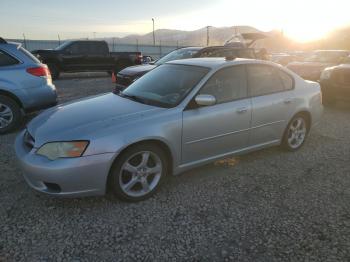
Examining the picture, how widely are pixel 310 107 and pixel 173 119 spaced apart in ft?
8.79

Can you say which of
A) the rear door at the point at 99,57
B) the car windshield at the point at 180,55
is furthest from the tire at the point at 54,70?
the car windshield at the point at 180,55

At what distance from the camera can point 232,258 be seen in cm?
269

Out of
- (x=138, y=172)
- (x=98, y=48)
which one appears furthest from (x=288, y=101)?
(x=98, y=48)

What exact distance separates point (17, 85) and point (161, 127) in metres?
3.71

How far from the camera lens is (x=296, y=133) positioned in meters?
5.09

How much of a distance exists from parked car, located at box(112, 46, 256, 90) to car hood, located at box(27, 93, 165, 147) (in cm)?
452

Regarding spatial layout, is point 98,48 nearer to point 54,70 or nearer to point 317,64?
point 54,70

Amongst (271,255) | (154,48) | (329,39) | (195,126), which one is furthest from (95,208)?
(329,39)

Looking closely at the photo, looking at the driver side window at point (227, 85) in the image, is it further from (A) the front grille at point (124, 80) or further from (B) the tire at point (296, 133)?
(A) the front grille at point (124, 80)

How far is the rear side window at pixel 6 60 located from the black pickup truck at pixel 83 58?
29.4 feet

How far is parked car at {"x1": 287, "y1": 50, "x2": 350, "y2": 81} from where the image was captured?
11688 millimetres

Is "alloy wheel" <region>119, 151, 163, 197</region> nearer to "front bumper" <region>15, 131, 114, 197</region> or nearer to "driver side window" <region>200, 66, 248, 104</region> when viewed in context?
"front bumper" <region>15, 131, 114, 197</region>

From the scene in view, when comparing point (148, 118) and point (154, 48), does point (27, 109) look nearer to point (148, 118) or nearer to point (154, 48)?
point (148, 118)

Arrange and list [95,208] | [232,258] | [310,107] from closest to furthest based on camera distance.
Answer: [232,258], [95,208], [310,107]
